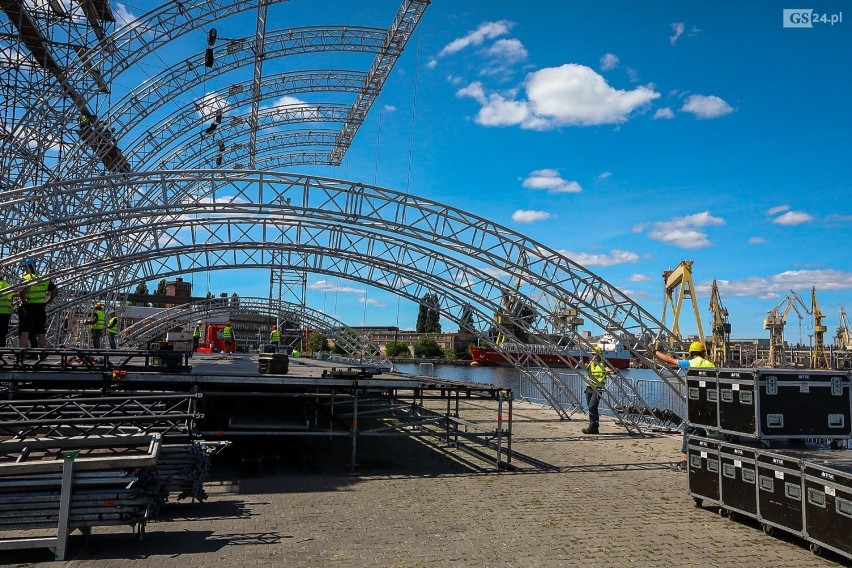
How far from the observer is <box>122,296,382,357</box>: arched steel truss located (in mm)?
43000

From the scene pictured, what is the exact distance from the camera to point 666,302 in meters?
69.2

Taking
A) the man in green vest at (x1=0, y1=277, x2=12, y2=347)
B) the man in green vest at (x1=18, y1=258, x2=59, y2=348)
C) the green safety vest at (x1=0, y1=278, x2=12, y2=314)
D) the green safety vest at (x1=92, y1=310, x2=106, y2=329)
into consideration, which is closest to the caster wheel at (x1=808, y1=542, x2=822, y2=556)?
the man in green vest at (x1=18, y1=258, x2=59, y2=348)

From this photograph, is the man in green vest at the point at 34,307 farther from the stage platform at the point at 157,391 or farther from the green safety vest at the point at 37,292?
the stage platform at the point at 157,391

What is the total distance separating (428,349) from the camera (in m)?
115

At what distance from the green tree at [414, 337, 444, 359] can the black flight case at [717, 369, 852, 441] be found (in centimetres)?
10411

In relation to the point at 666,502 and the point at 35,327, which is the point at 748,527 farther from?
the point at 35,327

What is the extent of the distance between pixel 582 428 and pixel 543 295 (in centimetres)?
472

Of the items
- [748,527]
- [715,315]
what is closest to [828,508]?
[748,527]

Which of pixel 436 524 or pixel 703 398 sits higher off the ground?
pixel 703 398

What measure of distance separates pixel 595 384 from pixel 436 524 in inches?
423

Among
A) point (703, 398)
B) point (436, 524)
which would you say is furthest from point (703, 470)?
point (436, 524)

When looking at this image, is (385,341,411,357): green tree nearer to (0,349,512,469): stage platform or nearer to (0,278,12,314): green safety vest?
(0,278,12,314): green safety vest

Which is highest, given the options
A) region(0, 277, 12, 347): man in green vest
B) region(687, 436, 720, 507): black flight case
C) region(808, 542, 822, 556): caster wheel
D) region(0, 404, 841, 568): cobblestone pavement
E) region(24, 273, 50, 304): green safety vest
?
region(24, 273, 50, 304): green safety vest

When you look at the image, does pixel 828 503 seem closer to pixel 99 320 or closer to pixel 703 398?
pixel 703 398
